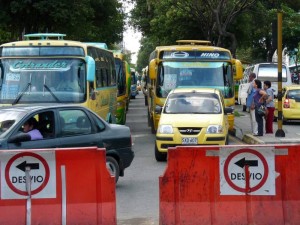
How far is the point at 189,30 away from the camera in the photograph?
152 ft

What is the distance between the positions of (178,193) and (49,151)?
168 centimetres

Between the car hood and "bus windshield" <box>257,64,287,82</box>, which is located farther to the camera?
"bus windshield" <box>257,64,287,82</box>

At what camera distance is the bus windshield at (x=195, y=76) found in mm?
20734

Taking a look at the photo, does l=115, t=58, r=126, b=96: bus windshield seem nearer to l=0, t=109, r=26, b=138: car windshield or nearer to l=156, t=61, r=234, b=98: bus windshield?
l=156, t=61, r=234, b=98: bus windshield

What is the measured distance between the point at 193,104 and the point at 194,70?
458cm

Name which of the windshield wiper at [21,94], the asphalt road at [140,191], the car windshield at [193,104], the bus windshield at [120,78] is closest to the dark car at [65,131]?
the asphalt road at [140,191]

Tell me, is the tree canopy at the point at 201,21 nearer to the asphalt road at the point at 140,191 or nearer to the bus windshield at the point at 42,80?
the asphalt road at the point at 140,191

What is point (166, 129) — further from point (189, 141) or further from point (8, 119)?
point (8, 119)

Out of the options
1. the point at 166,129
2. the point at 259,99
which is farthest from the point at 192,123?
the point at 259,99

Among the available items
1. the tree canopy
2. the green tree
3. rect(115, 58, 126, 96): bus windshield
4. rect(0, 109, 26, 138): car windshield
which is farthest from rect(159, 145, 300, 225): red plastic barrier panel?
the tree canopy

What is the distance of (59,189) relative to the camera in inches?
331

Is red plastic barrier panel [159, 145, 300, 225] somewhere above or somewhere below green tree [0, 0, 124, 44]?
below

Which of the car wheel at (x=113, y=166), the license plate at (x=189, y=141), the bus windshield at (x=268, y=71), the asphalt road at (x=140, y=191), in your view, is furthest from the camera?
the bus windshield at (x=268, y=71)

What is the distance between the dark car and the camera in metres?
10.0
